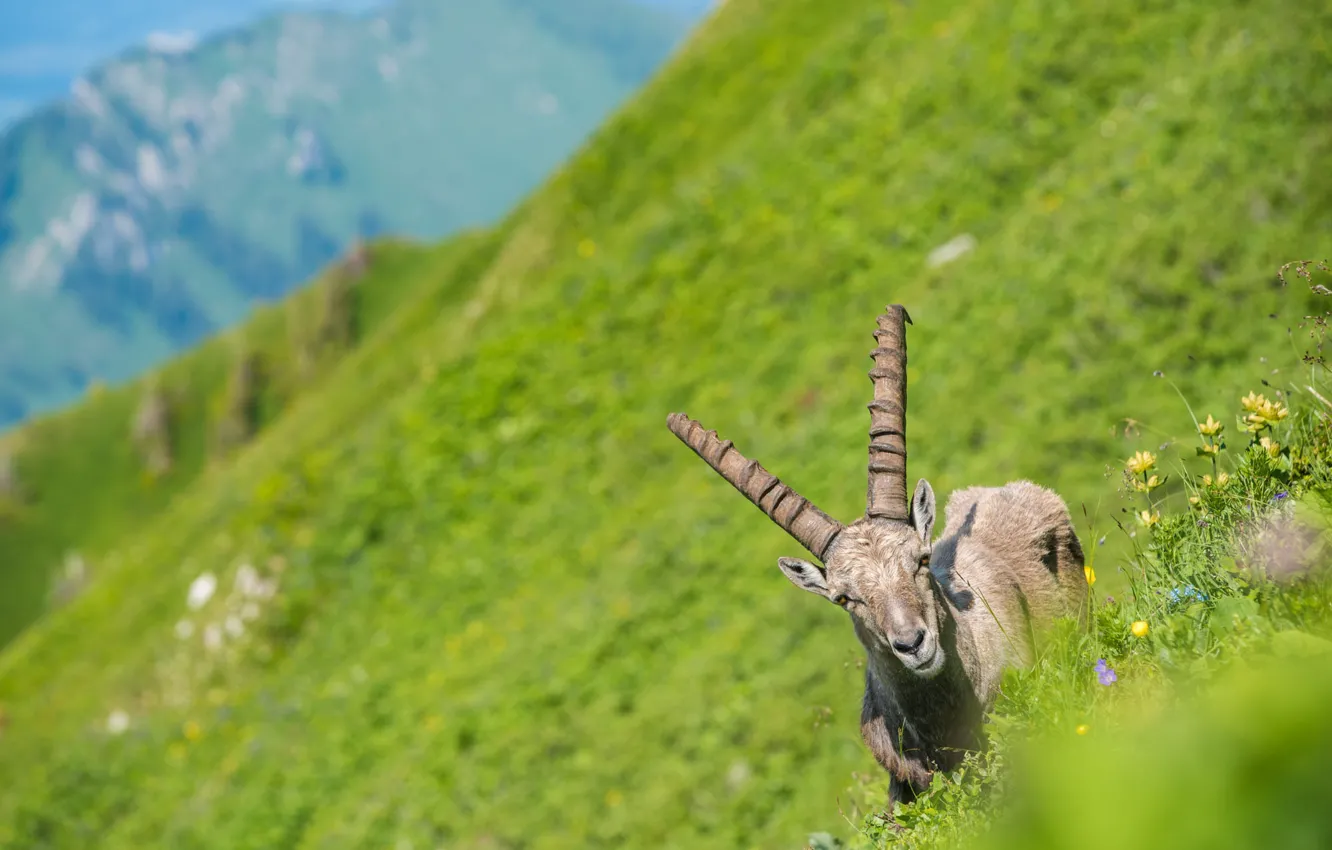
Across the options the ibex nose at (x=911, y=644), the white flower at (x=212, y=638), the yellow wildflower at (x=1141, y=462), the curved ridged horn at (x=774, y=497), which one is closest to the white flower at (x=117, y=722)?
the white flower at (x=212, y=638)

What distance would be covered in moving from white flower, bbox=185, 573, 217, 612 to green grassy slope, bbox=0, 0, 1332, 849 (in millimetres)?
532

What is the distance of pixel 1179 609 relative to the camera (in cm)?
480

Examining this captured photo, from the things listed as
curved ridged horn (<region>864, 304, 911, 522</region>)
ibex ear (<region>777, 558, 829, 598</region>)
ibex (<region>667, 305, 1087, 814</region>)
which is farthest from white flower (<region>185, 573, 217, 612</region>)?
curved ridged horn (<region>864, 304, 911, 522</region>)

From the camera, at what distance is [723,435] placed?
1931 cm

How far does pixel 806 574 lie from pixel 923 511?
85 cm

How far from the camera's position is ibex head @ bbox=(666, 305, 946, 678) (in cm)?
579

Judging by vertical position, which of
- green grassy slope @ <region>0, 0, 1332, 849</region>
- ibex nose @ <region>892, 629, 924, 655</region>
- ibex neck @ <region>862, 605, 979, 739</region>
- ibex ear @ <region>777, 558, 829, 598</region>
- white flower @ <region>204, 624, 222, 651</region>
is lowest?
white flower @ <region>204, 624, 222, 651</region>

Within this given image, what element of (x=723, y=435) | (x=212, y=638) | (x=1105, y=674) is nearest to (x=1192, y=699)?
(x=1105, y=674)

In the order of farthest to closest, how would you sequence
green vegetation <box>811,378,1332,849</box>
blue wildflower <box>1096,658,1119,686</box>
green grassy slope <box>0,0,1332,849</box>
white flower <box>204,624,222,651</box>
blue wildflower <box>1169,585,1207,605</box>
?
white flower <box>204,624,222,651</box> → green grassy slope <box>0,0,1332,849</box> → blue wildflower <box>1169,585,1207,605</box> → blue wildflower <box>1096,658,1119,686</box> → green vegetation <box>811,378,1332,849</box>

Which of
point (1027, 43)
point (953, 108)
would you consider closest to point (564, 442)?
point (953, 108)

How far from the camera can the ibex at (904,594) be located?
592 centimetres

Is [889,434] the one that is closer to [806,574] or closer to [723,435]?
[806,574]

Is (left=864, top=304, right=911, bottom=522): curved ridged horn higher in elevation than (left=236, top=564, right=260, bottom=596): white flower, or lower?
higher

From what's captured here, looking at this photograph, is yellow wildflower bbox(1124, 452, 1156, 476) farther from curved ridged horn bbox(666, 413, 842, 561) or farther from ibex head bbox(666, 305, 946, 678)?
curved ridged horn bbox(666, 413, 842, 561)
